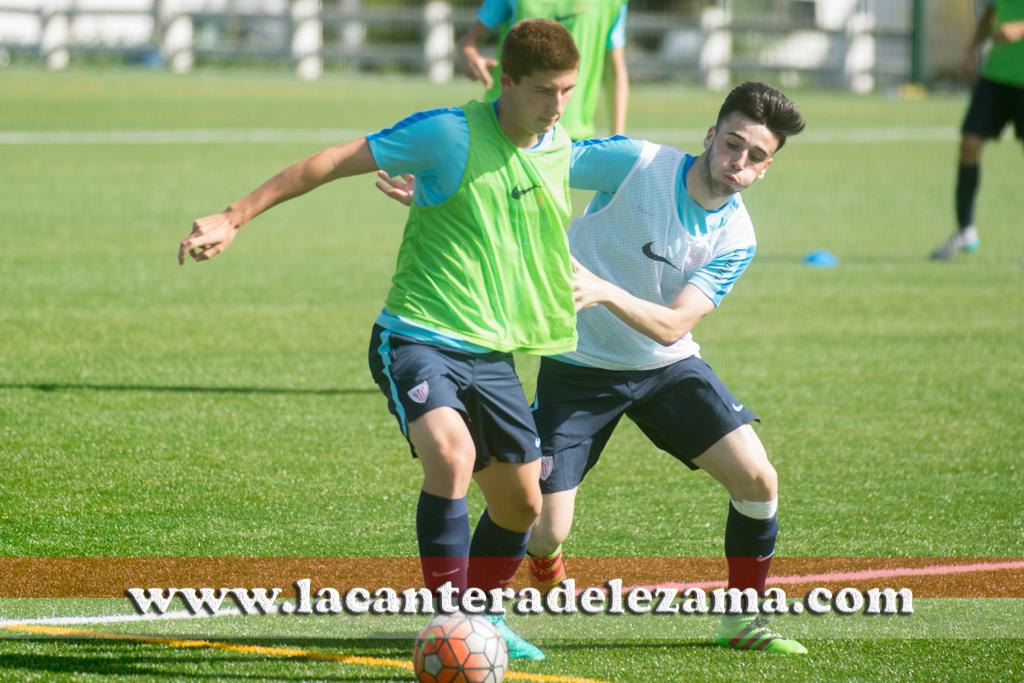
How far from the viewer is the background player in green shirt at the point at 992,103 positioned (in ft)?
42.8

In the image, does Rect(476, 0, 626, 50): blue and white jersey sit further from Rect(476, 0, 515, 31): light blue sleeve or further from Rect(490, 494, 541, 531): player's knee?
Rect(490, 494, 541, 531): player's knee

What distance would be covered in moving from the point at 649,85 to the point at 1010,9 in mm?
21155

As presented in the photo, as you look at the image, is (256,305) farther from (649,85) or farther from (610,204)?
(649,85)

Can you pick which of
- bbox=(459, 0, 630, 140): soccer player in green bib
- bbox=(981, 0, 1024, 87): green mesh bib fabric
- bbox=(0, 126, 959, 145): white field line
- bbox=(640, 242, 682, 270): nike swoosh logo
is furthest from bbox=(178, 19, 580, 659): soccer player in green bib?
bbox=(0, 126, 959, 145): white field line

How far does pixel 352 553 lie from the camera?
5793 mm

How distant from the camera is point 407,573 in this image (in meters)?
5.61

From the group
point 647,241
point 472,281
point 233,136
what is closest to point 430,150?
Result: point 472,281

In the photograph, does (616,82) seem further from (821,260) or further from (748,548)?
(821,260)

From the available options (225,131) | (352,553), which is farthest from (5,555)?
(225,131)

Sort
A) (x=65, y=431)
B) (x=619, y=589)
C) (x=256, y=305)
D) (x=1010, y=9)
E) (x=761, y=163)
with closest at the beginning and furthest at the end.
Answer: (x=761, y=163)
(x=619, y=589)
(x=65, y=431)
(x=256, y=305)
(x=1010, y=9)

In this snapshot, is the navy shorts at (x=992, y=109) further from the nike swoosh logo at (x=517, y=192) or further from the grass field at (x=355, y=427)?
the nike swoosh logo at (x=517, y=192)

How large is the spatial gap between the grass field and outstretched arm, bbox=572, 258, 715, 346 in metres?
1.04

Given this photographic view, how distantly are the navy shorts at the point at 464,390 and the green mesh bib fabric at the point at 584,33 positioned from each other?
410 cm

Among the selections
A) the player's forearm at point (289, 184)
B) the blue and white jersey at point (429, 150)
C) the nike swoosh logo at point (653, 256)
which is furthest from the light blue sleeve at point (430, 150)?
the nike swoosh logo at point (653, 256)
